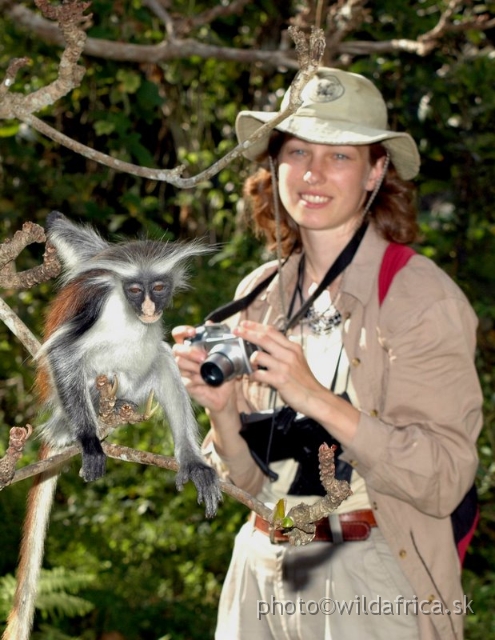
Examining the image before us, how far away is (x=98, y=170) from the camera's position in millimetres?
6066

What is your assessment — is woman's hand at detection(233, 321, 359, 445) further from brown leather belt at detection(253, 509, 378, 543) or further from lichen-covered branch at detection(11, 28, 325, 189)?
lichen-covered branch at detection(11, 28, 325, 189)

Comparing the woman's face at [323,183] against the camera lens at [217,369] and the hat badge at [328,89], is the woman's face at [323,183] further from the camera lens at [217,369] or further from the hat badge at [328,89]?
the camera lens at [217,369]

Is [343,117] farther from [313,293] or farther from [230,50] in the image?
[230,50]

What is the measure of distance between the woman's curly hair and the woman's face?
8 centimetres

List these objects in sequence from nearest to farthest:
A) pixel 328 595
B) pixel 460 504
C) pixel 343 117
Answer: pixel 328 595 → pixel 460 504 → pixel 343 117

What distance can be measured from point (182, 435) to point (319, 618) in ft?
2.28

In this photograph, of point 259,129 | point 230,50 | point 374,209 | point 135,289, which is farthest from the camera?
point 230,50

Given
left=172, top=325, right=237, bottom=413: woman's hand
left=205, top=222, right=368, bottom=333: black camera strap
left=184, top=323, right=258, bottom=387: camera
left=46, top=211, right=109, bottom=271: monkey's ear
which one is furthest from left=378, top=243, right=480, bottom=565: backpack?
left=46, top=211, right=109, bottom=271: monkey's ear

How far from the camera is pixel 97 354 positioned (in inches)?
84.7

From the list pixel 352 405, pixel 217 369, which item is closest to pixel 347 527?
pixel 352 405

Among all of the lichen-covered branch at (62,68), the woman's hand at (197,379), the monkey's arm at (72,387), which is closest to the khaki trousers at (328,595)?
the woman's hand at (197,379)

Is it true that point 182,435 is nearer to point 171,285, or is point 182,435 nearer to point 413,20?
point 171,285

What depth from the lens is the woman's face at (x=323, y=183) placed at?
2.75 metres

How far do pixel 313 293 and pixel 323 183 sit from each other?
12.1 inches
